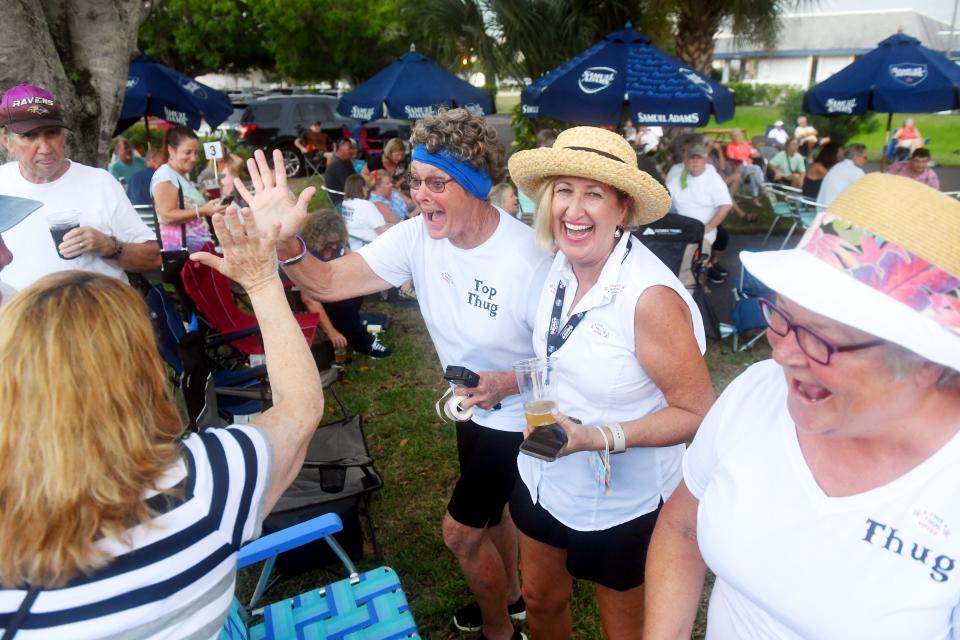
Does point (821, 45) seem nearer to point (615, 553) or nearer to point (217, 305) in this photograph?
point (217, 305)

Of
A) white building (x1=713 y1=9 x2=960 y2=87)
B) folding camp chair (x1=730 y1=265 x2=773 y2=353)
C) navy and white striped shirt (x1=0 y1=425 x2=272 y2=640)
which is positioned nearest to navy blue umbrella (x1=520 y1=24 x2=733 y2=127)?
folding camp chair (x1=730 y1=265 x2=773 y2=353)

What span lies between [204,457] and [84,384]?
0.86ft

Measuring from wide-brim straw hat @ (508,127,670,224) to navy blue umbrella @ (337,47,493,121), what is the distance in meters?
7.51

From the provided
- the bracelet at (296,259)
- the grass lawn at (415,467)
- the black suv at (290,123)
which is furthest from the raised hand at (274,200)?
the black suv at (290,123)

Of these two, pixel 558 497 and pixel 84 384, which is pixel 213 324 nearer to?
pixel 558 497

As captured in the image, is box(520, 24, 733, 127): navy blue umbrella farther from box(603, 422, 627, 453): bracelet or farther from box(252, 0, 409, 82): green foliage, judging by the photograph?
box(252, 0, 409, 82): green foliage

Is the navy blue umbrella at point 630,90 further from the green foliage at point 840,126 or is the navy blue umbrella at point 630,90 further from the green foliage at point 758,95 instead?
the green foliage at point 758,95

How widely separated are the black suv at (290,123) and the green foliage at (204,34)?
12.1 m

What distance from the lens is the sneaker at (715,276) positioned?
28.0ft

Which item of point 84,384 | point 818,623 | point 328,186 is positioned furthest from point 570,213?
point 328,186

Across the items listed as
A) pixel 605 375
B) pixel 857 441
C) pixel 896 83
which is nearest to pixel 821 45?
pixel 896 83

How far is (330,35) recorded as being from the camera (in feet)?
98.1

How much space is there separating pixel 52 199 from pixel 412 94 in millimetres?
6772

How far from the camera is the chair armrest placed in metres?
2.55
